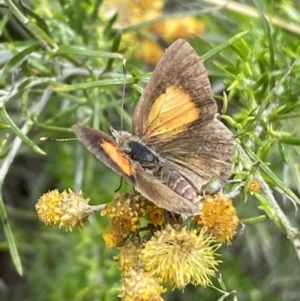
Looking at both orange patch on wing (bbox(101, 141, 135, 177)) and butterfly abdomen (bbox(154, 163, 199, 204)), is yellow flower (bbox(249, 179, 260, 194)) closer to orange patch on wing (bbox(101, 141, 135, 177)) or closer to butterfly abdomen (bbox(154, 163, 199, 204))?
butterfly abdomen (bbox(154, 163, 199, 204))

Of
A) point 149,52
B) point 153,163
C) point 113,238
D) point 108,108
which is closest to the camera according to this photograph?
point 113,238

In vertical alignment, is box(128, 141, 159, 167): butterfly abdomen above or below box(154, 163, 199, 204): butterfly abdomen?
below

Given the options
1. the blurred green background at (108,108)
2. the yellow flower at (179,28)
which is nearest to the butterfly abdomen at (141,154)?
the blurred green background at (108,108)

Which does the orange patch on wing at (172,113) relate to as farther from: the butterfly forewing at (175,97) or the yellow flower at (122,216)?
the yellow flower at (122,216)

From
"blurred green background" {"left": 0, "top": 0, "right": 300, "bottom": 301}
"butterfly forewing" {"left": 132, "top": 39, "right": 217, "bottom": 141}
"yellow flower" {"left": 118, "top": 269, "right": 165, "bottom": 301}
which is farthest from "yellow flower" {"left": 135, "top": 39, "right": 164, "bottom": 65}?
"yellow flower" {"left": 118, "top": 269, "right": 165, "bottom": 301}

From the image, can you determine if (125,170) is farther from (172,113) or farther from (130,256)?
(172,113)

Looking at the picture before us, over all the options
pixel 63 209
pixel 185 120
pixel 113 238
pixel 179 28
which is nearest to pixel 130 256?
pixel 113 238
